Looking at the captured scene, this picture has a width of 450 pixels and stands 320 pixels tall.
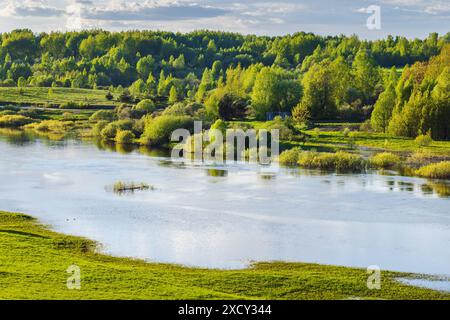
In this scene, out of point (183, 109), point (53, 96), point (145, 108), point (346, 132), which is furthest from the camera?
point (53, 96)

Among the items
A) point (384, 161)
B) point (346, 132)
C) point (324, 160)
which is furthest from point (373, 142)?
point (324, 160)

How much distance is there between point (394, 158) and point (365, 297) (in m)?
33.5

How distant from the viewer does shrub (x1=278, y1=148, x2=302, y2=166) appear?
57.8 metres

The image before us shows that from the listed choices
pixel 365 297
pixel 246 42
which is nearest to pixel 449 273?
pixel 365 297

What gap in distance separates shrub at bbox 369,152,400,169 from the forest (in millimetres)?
11942

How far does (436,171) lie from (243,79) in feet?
180

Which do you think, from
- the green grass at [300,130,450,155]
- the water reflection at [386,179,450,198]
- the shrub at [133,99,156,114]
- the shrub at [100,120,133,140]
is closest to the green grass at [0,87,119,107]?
the shrub at [133,99,156,114]

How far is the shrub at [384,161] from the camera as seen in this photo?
5516 centimetres

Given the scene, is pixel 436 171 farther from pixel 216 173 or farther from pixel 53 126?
pixel 53 126

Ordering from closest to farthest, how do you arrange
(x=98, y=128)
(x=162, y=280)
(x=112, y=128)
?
1. (x=162, y=280)
2. (x=112, y=128)
3. (x=98, y=128)

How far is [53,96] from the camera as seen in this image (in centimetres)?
11494

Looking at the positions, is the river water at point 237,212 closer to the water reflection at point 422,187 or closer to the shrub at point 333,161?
the water reflection at point 422,187
